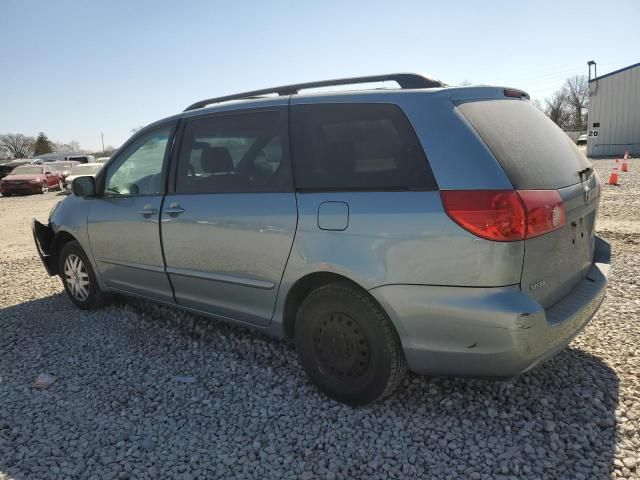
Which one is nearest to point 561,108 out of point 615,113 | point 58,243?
point 615,113

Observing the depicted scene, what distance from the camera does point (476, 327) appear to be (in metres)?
2.48

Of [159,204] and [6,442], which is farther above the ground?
[159,204]

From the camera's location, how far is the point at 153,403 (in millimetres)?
3223

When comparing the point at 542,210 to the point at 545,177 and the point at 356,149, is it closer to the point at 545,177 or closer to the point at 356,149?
the point at 545,177

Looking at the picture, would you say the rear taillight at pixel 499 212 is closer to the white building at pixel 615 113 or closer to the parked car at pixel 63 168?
the parked car at pixel 63 168

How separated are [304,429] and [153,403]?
3.39ft

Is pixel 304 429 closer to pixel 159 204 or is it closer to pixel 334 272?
pixel 334 272

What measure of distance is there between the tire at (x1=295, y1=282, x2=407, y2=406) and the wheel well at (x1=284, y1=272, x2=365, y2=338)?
6 cm

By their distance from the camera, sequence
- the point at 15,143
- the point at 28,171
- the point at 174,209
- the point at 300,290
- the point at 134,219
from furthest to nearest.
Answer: the point at 15,143 → the point at 28,171 → the point at 134,219 → the point at 174,209 → the point at 300,290

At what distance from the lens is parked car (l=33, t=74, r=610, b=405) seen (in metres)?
2.47

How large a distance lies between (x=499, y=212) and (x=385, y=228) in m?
0.57

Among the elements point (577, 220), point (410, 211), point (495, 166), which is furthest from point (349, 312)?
point (577, 220)

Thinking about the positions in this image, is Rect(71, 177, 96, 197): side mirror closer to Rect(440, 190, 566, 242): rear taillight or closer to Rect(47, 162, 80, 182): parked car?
Rect(440, 190, 566, 242): rear taillight

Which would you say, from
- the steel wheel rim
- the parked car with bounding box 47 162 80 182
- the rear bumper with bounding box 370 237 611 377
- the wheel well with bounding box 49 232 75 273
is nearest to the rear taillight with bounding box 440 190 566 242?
the rear bumper with bounding box 370 237 611 377
